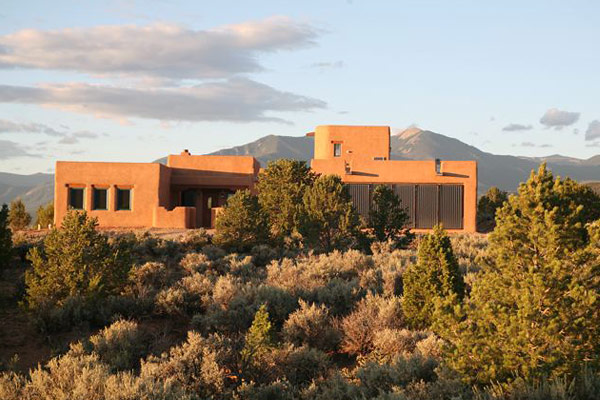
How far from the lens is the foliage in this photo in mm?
41375

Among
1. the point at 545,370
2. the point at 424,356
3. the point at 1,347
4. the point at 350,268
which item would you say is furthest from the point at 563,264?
the point at 1,347

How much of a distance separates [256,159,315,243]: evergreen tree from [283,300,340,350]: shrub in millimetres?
11736

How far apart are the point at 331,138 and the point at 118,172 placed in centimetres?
1435

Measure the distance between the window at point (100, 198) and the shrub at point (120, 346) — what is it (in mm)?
21557

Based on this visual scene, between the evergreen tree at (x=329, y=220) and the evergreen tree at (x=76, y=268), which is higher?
the evergreen tree at (x=329, y=220)

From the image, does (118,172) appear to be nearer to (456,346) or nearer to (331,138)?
(331,138)

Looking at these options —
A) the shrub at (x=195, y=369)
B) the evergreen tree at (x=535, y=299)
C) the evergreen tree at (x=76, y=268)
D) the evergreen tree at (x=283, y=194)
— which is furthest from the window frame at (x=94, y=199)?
the evergreen tree at (x=535, y=299)

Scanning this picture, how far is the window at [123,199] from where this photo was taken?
36.2m

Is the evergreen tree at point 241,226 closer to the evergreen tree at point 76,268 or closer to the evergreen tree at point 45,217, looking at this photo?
the evergreen tree at point 76,268

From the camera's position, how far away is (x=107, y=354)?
14.2 meters

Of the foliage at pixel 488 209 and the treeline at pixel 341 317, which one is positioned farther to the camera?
the foliage at pixel 488 209

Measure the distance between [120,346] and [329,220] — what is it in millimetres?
14110

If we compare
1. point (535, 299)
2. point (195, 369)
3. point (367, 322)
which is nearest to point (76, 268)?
point (195, 369)

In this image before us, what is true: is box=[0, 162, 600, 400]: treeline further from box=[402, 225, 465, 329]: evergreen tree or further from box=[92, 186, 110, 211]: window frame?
box=[92, 186, 110, 211]: window frame
